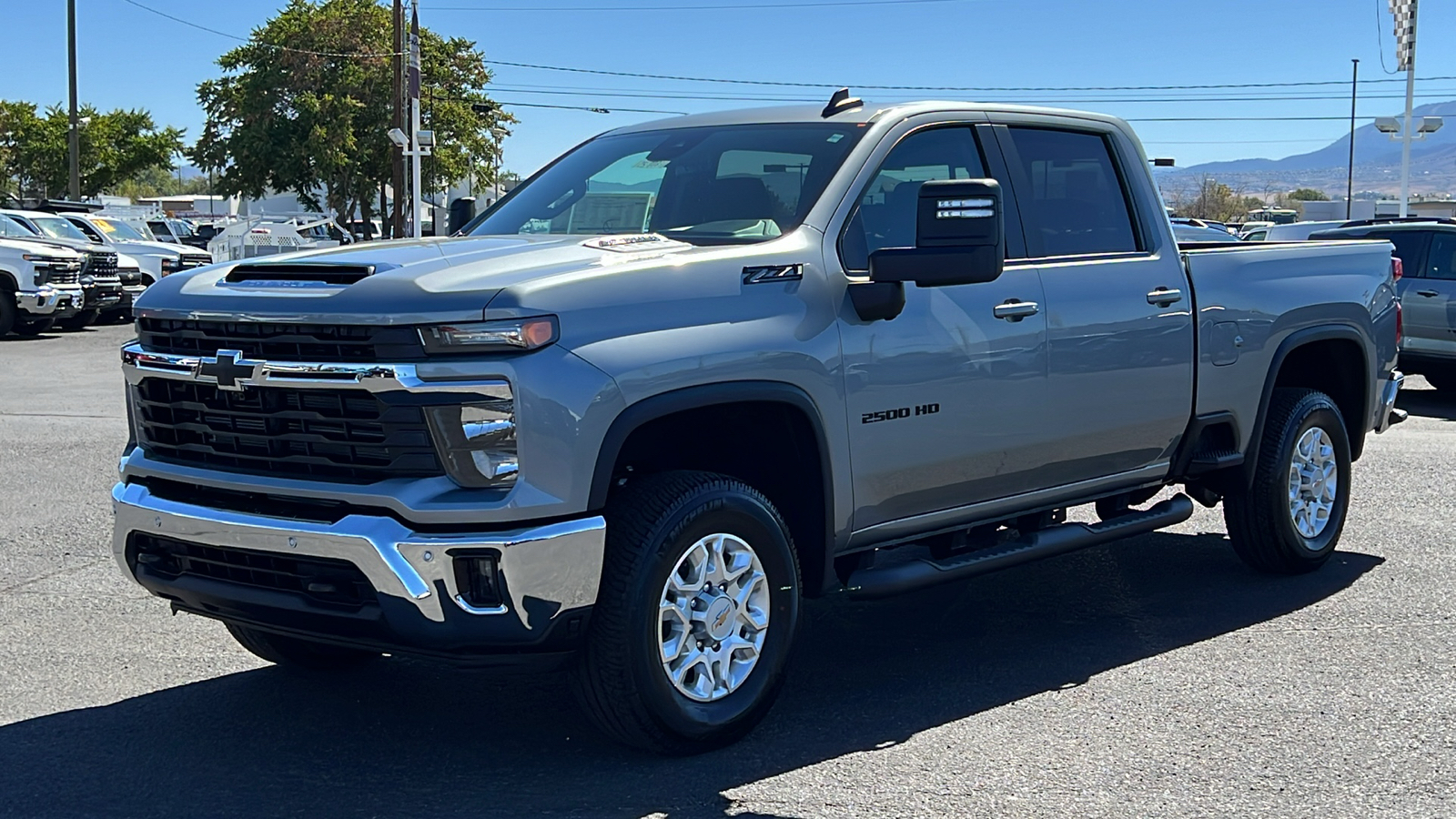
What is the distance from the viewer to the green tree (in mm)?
64062

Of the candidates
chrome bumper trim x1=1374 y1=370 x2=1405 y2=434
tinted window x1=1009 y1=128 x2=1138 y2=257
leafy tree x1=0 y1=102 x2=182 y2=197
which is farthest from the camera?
leafy tree x1=0 y1=102 x2=182 y2=197

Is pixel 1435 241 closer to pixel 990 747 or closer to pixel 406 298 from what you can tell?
pixel 990 747

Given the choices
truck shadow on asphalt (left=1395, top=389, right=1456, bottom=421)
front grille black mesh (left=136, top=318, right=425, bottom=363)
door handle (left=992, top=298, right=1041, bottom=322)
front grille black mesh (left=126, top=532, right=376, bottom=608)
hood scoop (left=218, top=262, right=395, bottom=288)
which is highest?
hood scoop (left=218, top=262, right=395, bottom=288)

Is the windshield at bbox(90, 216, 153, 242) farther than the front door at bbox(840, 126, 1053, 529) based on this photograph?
Yes

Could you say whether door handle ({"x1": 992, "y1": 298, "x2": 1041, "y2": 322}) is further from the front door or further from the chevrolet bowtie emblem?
the chevrolet bowtie emblem

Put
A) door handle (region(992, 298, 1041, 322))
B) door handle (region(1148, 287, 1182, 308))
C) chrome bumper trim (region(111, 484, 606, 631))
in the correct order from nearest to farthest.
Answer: chrome bumper trim (region(111, 484, 606, 631)), door handle (region(992, 298, 1041, 322)), door handle (region(1148, 287, 1182, 308))

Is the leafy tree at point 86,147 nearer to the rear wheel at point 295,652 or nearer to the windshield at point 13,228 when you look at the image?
the windshield at point 13,228

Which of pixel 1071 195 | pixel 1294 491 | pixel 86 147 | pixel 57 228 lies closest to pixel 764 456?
pixel 1071 195

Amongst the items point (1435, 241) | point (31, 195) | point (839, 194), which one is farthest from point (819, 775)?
point (31, 195)

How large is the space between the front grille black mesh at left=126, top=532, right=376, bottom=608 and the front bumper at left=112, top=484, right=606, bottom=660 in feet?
0.10

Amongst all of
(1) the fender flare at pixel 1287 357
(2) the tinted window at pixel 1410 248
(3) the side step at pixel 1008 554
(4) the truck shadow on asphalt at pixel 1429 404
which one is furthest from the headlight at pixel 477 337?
(2) the tinted window at pixel 1410 248

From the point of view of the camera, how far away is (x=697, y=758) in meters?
4.86

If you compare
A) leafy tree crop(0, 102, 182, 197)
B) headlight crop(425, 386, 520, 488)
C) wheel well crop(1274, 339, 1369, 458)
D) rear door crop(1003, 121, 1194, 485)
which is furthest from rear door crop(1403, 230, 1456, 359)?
leafy tree crop(0, 102, 182, 197)

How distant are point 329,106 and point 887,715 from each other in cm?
6224
